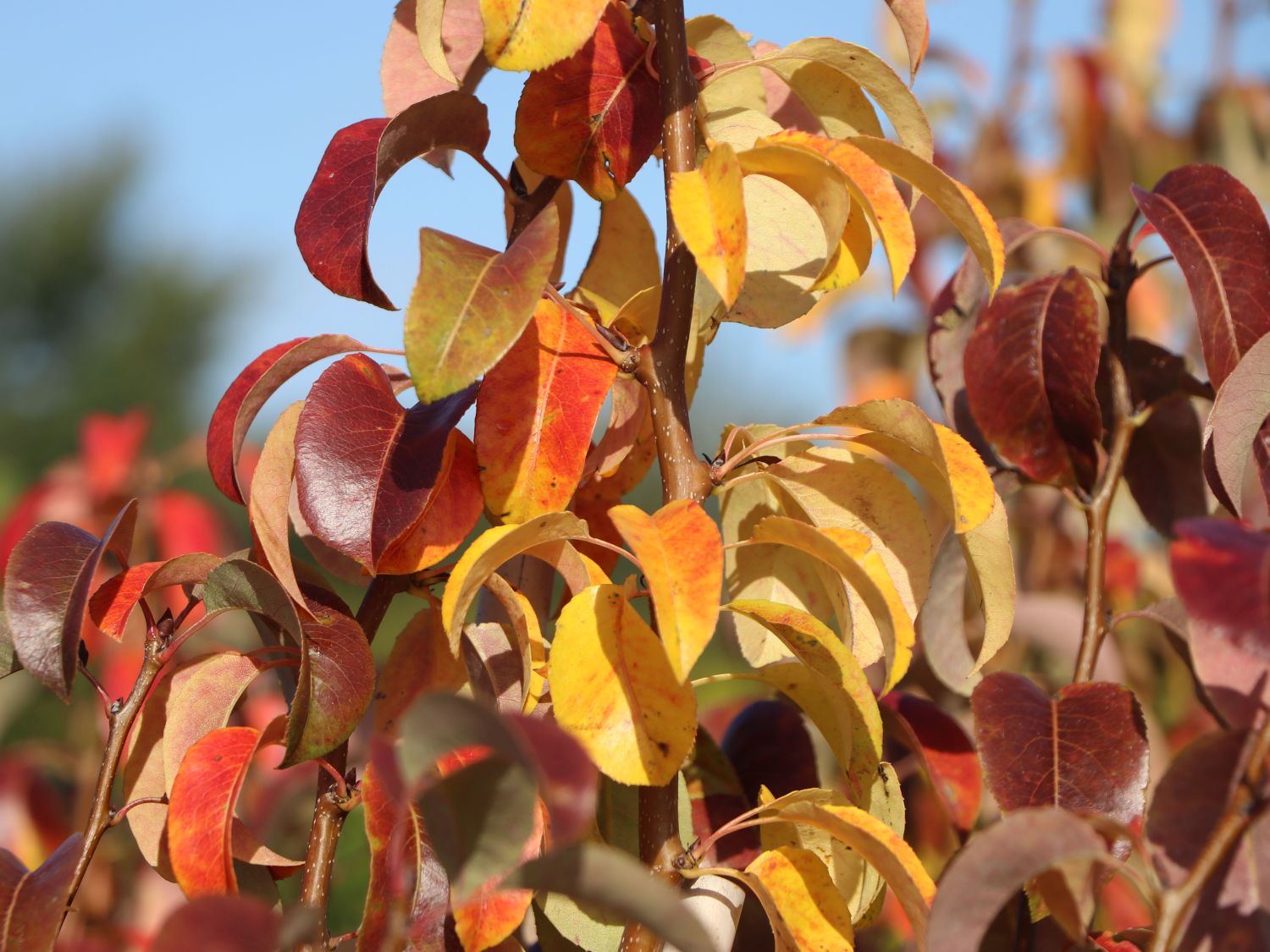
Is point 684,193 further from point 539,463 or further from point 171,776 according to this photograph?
point 171,776

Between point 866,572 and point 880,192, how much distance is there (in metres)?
0.18

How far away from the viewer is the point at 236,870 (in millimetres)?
625

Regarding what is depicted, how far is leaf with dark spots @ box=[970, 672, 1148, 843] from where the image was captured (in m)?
0.58

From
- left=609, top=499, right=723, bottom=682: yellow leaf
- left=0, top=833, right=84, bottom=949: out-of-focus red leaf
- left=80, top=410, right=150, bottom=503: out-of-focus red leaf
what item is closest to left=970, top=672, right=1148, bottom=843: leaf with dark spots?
left=609, top=499, right=723, bottom=682: yellow leaf

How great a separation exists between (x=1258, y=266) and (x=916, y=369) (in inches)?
49.5

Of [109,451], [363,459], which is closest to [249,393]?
[363,459]

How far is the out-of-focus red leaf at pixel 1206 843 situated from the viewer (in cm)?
44

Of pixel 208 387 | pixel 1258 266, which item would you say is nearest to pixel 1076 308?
pixel 1258 266

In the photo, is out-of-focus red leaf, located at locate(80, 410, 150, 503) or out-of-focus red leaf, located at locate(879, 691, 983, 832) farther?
out-of-focus red leaf, located at locate(80, 410, 150, 503)

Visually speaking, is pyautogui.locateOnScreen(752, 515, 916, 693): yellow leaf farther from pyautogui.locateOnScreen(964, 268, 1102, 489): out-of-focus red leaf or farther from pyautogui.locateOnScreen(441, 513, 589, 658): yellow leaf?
pyautogui.locateOnScreen(964, 268, 1102, 489): out-of-focus red leaf

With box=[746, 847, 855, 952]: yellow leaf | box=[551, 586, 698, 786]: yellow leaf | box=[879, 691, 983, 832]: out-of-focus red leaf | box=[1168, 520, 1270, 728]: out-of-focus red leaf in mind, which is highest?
box=[1168, 520, 1270, 728]: out-of-focus red leaf

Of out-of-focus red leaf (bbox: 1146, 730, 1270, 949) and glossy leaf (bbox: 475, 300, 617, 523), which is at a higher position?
glossy leaf (bbox: 475, 300, 617, 523)

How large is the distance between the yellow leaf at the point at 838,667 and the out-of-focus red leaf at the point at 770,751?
158mm

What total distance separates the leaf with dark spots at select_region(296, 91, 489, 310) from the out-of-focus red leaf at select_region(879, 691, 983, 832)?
430 millimetres
